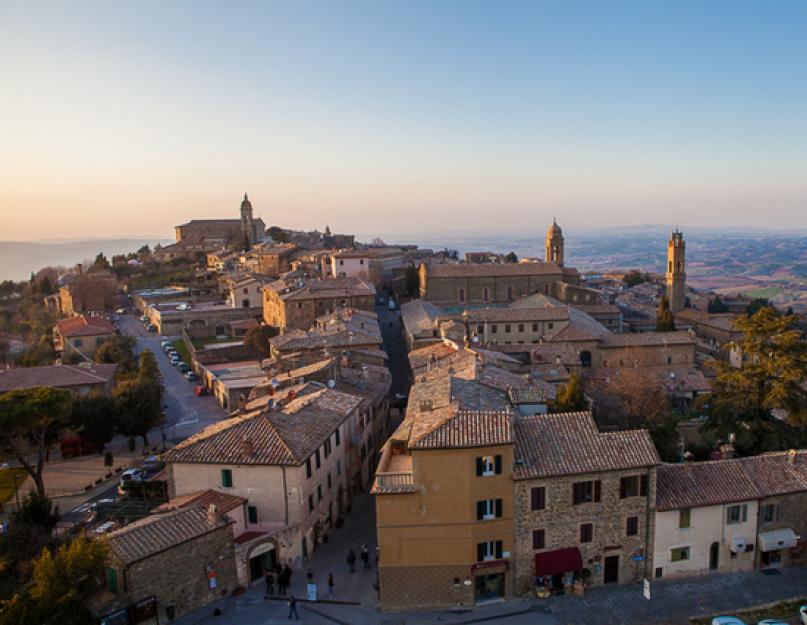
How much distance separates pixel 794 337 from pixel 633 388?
394 inches

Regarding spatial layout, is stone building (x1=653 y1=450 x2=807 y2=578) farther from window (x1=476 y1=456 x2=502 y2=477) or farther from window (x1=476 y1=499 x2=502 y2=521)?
window (x1=476 y1=456 x2=502 y2=477)

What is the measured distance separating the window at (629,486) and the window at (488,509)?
13.5 ft

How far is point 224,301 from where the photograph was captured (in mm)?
72938

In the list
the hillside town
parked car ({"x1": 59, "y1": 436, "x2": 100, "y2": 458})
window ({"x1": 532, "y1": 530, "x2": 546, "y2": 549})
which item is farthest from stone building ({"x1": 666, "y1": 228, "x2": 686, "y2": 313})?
parked car ({"x1": 59, "y1": 436, "x2": 100, "y2": 458})

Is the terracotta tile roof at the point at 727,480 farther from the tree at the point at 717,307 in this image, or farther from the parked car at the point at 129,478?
the tree at the point at 717,307

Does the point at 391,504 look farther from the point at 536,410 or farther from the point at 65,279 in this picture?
the point at 65,279

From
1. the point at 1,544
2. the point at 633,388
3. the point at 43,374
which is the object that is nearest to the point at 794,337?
the point at 633,388

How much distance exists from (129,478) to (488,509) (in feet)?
57.3

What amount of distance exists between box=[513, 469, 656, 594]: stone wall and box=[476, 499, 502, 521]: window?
0.56 metres

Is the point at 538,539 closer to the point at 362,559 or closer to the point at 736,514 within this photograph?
the point at 362,559

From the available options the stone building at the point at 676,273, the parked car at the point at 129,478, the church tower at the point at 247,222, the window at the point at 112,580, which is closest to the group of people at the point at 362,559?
the window at the point at 112,580

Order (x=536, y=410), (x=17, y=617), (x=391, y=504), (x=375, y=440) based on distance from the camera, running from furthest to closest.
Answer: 1. (x=375, y=440)
2. (x=536, y=410)
3. (x=391, y=504)
4. (x=17, y=617)

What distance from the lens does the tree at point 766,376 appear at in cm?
2848

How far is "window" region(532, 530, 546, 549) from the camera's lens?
71.1 feet
